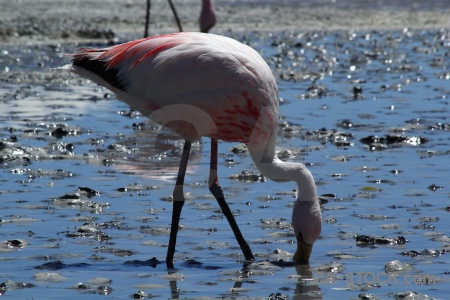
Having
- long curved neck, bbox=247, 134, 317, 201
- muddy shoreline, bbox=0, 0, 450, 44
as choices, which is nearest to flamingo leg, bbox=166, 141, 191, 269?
long curved neck, bbox=247, 134, 317, 201

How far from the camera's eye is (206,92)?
586 centimetres

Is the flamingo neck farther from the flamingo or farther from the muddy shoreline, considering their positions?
the muddy shoreline

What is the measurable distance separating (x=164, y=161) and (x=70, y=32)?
9.51 meters

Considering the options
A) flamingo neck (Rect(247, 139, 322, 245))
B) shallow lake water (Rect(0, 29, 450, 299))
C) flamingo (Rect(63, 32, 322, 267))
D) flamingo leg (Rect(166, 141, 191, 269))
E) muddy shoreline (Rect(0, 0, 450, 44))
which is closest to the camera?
shallow lake water (Rect(0, 29, 450, 299))

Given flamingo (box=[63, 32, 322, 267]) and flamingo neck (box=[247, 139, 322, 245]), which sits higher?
flamingo (box=[63, 32, 322, 267])

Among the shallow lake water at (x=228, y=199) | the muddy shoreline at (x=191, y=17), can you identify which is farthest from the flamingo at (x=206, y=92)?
the muddy shoreline at (x=191, y=17)

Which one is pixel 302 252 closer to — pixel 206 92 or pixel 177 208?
pixel 177 208

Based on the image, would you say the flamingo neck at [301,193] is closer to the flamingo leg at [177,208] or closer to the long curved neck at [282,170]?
the long curved neck at [282,170]

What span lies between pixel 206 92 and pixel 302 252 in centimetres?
108

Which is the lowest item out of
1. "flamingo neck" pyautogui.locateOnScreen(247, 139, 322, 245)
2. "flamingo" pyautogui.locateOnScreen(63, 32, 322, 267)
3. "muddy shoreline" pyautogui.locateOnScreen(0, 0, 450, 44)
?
"flamingo neck" pyautogui.locateOnScreen(247, 139, 322, 245)

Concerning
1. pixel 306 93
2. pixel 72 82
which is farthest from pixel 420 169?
pixel 72 82

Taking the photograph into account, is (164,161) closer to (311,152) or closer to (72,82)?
(311,152)

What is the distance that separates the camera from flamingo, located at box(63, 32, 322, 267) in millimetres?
5820

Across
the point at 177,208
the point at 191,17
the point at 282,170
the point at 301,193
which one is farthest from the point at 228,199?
the point at 191,17
